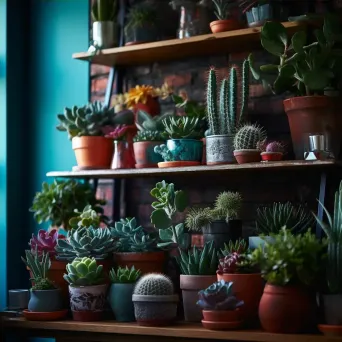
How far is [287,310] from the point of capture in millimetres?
2701

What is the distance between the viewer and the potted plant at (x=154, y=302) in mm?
2914

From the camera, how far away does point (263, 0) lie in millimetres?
3258

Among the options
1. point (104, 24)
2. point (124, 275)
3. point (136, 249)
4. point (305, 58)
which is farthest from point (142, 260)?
point (104, 24)

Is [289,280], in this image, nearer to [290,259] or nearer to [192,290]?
[290,259]

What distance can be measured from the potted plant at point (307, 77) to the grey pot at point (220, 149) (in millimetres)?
248

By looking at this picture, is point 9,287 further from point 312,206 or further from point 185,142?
point 312,206

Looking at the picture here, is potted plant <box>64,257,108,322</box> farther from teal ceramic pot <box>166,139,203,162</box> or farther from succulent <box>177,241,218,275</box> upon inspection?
teal ceramic pot <box>166,139,203,162</box>

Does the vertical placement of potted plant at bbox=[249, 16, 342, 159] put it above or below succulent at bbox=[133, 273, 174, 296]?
above

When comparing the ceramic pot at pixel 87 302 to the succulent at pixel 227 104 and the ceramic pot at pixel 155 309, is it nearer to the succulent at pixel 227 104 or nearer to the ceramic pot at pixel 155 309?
the ceramic pot at pixel 155 309

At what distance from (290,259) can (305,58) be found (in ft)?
2.60

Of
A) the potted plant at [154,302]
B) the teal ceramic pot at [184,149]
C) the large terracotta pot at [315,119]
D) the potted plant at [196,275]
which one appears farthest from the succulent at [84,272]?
the large terracotta pot at [315,119]

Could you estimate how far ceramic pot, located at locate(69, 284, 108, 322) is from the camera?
308 cm

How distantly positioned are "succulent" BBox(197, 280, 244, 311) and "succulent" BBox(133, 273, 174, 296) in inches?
6.7

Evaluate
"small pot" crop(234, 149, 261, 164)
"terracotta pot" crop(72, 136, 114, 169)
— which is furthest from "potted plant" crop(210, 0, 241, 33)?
"terracotta pot" crop(72, 136, 114, 169)
